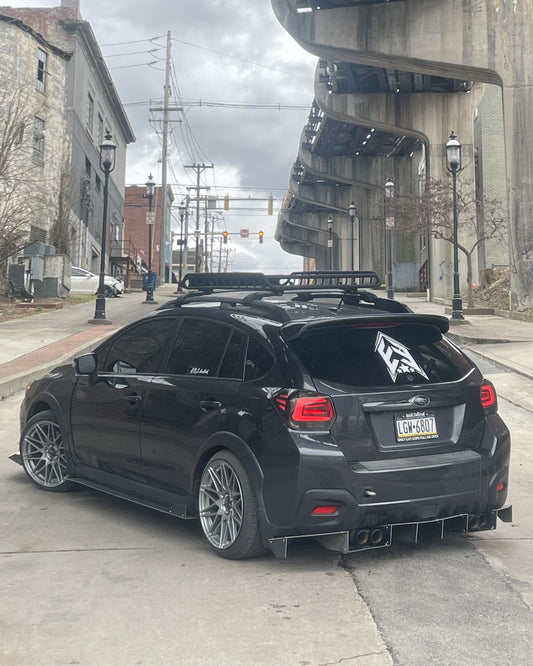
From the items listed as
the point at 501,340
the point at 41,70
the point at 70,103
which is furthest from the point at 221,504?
the point at 70,103

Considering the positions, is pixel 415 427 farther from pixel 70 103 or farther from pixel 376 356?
pixel 70 103

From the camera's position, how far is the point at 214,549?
4.79m

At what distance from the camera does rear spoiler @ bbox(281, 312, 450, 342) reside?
4719mm

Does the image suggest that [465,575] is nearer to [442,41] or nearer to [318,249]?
[442,41]

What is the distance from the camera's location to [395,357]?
4852 mm

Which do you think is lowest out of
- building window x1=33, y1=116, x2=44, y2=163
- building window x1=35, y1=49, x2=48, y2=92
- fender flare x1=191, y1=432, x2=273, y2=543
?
fender flare x1=191, y1=432, x2=273, y2=543

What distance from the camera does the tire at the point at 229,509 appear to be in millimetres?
4523

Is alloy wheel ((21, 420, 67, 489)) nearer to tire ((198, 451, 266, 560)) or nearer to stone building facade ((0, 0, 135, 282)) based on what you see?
tire ((198, 451, 266, 560))

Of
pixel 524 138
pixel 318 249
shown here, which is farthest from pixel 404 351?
pixel 318 249

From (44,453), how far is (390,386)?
3.30 m

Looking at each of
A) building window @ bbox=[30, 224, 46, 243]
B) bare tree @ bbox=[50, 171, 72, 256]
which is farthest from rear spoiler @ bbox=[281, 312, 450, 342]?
building window @ bbox=[30, 224, 46, 243]

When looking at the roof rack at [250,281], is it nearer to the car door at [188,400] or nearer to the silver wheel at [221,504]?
the car door at [188,400]

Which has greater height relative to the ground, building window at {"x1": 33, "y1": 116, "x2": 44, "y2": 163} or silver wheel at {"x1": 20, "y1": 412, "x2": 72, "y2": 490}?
building window at {"x1": 33, "y1": 116, "x2": 44, "y2": 163}

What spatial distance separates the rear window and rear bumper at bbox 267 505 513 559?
0.86 m
